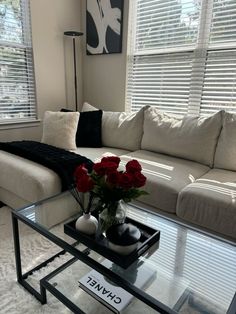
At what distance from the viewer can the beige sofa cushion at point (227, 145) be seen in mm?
2008

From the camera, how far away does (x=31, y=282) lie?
141cm

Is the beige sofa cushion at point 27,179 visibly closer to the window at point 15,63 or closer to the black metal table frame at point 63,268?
the black metal table frame at point 63,268

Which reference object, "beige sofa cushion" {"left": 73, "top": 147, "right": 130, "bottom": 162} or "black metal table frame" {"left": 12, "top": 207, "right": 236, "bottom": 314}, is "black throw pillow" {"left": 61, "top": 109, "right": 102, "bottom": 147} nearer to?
"beige sofa cushion" {"left": 73, "top": 147, "right": 130, "bottom": 162}

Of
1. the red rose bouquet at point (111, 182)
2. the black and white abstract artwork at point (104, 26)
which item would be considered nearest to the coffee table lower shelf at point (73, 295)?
the red rose bouquet at point (111, 182)

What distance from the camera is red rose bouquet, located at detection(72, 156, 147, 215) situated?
0.98 meters

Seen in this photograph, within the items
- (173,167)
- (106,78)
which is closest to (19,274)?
(173,167)

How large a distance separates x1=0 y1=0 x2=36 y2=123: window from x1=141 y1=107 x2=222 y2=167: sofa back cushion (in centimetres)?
151

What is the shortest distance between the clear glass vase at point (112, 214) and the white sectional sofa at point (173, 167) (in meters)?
0.40

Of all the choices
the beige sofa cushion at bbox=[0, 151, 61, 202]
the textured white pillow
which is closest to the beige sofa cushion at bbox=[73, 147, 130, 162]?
the textured white pillow

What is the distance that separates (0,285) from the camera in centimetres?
138

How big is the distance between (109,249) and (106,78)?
2.62m

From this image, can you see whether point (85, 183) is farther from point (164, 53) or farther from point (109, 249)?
point (164, 53)

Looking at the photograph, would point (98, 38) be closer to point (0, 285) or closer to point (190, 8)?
point (190, 8)

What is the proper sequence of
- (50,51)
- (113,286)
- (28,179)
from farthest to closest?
(50,51) → (28,179) → (113,286)
